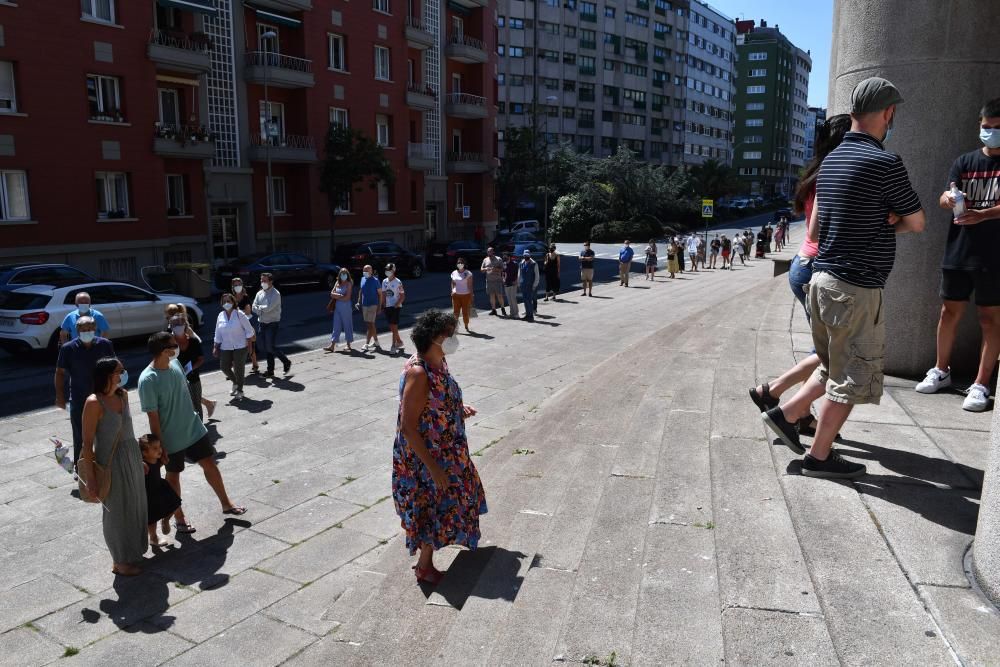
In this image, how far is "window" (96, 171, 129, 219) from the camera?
26.1 meters

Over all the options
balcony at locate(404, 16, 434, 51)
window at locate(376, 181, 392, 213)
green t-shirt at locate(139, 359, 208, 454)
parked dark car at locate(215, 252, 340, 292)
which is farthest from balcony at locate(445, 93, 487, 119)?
green t-shirt at locate(139, 359, 208, 454)

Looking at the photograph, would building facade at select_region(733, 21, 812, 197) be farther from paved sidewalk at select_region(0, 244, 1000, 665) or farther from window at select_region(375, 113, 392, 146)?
paved sidewalk at select_region(0, 244, 1000, 665)

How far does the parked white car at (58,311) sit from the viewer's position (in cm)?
1434

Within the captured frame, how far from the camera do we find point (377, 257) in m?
30.6

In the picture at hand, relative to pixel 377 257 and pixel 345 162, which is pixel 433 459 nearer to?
pixel 377 257

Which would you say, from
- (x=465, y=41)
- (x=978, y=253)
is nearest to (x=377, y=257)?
(x=465, y=41)

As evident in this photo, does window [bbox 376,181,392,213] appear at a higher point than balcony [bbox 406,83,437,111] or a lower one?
lower

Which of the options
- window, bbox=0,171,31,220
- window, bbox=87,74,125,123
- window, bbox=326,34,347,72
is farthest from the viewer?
window, bbox=326,34,347,72

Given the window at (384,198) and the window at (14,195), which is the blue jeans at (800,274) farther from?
the window at (384,198)

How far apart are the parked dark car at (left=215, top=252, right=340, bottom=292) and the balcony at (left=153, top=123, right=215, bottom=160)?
5.01m

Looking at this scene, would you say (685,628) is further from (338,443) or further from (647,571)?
(338,443)

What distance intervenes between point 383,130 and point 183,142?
44.5 ft

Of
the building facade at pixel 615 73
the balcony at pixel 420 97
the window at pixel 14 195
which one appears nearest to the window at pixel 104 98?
the window at pixel 14 195

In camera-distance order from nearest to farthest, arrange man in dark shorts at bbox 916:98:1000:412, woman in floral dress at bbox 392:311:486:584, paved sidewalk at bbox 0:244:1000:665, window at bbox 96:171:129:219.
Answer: paved sidewalk at bbox 0:244:1000:665 → woman in floral dress at bbox 392:311:486:584 → man in dark shorts at bbox 916:98:1000:412 → window at bbox 96:171:129:219
